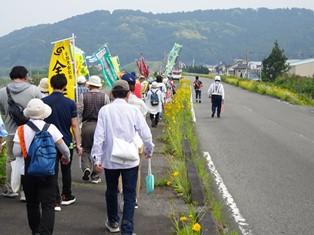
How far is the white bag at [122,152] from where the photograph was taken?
16.8 feet

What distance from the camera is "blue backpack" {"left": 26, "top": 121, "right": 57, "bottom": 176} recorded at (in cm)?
468

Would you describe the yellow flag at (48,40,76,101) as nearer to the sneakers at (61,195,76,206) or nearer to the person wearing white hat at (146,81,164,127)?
the sneakers at (61,195,76,206)

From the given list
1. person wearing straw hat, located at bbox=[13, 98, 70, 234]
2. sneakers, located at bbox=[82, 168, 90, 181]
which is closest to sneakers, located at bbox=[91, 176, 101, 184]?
sneakers, located at bbox=[82, 168, 90, 181]

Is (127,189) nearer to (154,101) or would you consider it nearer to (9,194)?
(9,194)

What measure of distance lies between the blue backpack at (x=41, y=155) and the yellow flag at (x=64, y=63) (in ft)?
14.9

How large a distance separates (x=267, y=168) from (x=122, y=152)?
526 centimetres

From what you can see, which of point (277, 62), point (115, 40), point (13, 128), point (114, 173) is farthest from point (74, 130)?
point (115, 40)

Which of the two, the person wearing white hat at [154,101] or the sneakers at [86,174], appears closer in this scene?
the sneakers at [86,174]

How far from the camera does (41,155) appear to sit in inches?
185

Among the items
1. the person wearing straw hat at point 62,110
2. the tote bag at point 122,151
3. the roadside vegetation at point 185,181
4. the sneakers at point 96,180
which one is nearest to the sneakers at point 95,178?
the sneakers at point 96,180

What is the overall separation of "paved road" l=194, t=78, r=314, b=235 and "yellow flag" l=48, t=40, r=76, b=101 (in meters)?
3.19

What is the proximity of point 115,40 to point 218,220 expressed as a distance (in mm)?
195497

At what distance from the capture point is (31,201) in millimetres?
4945

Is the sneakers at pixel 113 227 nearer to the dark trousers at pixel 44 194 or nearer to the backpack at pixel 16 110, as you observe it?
the dark trousers at pixel 44 194
